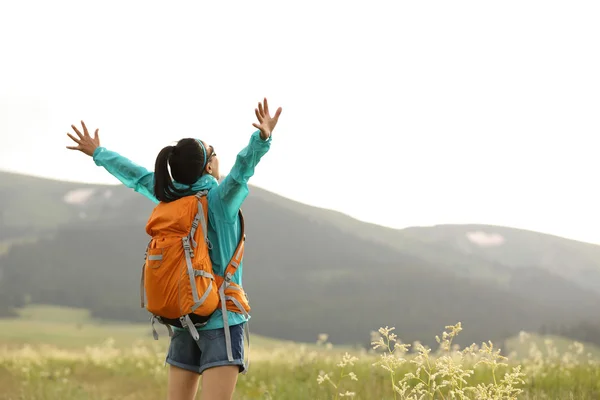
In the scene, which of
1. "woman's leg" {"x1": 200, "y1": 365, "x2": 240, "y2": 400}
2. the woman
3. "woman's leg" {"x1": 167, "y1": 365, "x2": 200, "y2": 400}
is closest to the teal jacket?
the woman

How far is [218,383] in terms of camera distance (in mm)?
4703

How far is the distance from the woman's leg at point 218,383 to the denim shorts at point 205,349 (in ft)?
0.15

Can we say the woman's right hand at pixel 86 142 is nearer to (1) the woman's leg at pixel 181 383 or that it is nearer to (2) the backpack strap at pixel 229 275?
(2) the backpack strap at pixel 229 275

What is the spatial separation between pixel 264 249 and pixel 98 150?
15939mm

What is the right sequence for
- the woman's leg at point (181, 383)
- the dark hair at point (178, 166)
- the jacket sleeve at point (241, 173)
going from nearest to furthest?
the jacket sleeve at point (241, 173)
the dark hair at point (178, 166)
the woman's leg at point (181, 383)

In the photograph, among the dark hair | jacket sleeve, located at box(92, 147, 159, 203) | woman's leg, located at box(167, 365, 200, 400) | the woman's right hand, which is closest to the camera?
the dark hair

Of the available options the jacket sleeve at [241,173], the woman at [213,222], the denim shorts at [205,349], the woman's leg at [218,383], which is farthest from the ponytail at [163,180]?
the woman's leg at [218,383]

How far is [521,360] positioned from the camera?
999 cm

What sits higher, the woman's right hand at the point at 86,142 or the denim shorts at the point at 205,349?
the woman's right hand at the point at 86,142

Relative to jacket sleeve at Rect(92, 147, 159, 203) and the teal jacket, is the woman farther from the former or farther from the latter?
jacket sleeve at Rect(92, 147, 159, 203)

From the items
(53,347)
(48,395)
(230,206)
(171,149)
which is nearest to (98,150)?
(171,149)

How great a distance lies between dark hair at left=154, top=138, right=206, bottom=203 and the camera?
4.90m

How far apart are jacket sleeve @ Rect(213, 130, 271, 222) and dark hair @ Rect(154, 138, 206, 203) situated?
0.82 ft

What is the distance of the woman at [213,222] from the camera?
4.69 metres
